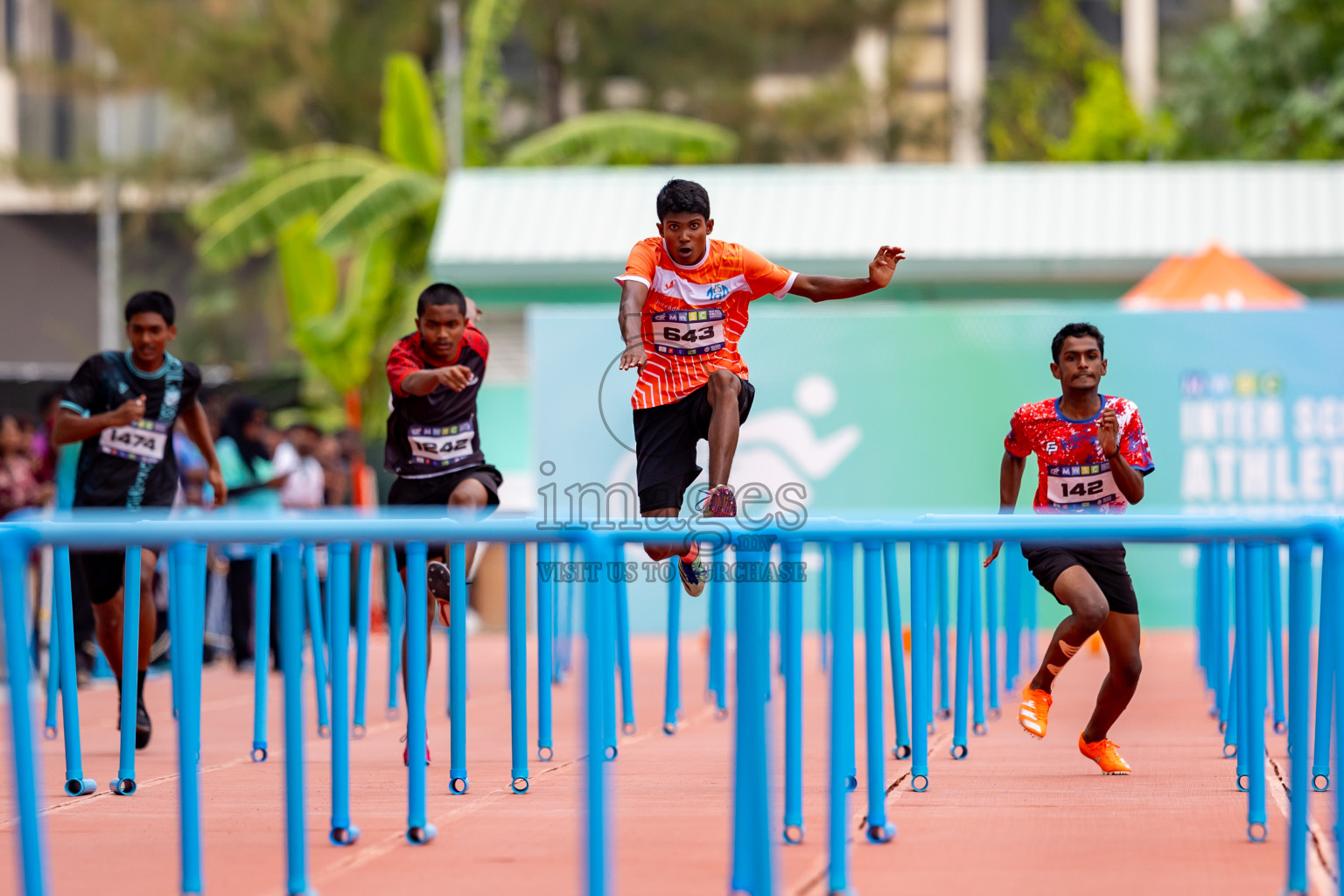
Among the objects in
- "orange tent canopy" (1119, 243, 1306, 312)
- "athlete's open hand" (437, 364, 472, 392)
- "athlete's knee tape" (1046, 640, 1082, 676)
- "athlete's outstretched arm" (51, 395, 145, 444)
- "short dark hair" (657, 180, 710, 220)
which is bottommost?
"athlete's knee tape" (1046, 640, 1082, 676)

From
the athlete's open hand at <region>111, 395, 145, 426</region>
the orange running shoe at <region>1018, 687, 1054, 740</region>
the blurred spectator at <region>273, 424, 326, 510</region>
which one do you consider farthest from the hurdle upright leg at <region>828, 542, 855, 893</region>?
the blurred spectator at <region>273, 424, 326, 510</region>

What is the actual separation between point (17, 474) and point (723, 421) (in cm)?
683

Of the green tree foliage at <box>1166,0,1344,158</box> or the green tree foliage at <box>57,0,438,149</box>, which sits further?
the green tree foliage at <box>57,0,438,149</box>

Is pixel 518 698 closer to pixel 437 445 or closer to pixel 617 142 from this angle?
pixel 437 445

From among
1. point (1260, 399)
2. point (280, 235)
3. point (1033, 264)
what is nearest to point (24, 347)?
point (280, 235)

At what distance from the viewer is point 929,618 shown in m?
6.79

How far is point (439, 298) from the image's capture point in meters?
7.20

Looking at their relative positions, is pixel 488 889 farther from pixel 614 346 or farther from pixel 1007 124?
pixel 1007 124

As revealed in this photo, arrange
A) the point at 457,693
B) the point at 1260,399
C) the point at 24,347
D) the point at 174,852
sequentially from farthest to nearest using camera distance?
the point at 24,347, the point at 1260,399, the point at 457,693, the point at 174,852

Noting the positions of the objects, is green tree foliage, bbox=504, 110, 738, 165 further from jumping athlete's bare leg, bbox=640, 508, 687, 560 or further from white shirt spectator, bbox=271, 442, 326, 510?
jumping athlete's bare leg, bbox=640, 508, 687, 560

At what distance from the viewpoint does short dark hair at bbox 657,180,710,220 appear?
6.73m

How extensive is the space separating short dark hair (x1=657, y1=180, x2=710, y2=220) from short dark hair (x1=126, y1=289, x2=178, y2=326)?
2.57 m

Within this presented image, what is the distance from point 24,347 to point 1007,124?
22410mm

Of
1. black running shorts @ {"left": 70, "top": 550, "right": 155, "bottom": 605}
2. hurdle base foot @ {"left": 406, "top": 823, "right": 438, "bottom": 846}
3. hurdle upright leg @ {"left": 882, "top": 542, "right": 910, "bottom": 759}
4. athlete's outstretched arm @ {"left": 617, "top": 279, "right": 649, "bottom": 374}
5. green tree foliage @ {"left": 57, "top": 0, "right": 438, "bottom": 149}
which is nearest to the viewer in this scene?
hurdle base foot @ {"left": 406, "top": 823, "right": 438, "bottom": 846}
